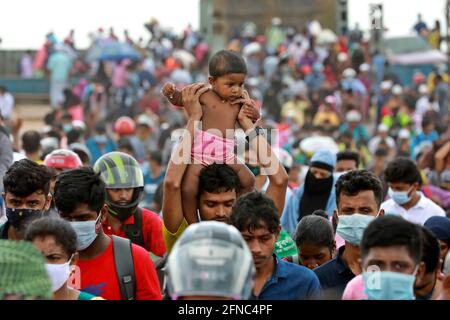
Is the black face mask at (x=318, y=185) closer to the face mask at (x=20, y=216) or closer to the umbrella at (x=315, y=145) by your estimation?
the face mask at (x=20, y=216)

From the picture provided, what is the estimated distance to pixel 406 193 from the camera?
1087 cm

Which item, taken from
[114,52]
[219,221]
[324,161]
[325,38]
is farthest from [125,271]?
[325,38]

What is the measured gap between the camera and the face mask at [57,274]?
5.95m

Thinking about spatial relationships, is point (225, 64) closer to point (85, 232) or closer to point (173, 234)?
point (173, 234)

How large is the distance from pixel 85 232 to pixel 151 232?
6.28 ft

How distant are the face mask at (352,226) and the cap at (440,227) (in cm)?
58

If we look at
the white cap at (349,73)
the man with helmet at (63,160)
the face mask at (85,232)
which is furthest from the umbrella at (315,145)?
the white cap at (349,73)

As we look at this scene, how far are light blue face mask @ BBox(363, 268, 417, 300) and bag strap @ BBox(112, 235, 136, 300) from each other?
1.69 metres

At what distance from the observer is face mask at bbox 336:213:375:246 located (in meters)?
7.50

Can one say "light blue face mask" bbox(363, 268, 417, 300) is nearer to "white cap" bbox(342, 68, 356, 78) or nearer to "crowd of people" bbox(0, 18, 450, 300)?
"crowd of people" bbox(0, 18, 450, 300)
